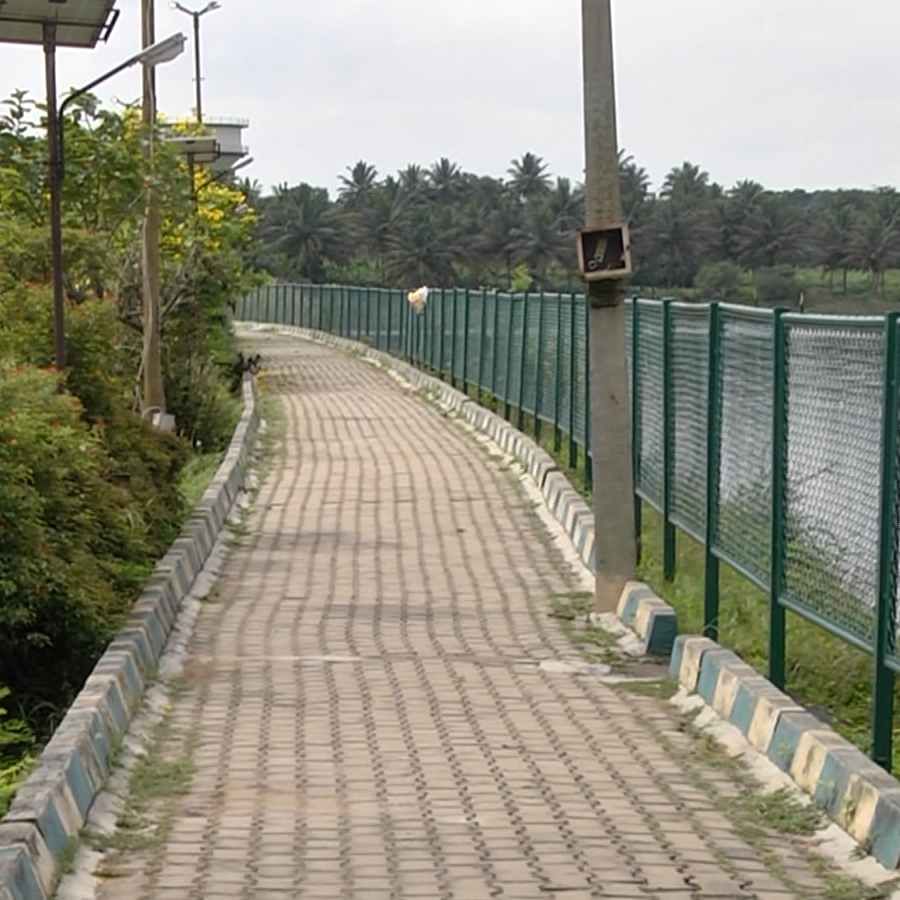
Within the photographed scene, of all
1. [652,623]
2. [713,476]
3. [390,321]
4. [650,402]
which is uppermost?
[650,402]

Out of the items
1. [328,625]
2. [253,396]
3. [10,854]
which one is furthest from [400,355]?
[10,854]

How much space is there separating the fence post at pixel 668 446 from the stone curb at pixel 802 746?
2.21m

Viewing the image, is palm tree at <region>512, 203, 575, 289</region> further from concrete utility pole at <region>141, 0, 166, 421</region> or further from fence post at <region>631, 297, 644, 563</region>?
fence post at <region>631, 297, 644, 563</region>

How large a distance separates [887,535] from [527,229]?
9194 cm

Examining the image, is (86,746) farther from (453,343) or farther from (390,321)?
(390,321)

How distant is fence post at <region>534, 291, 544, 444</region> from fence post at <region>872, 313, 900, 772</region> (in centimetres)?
1518

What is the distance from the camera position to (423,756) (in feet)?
28.7

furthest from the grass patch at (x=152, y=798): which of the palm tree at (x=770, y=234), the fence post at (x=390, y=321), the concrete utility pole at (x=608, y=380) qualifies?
the palm tree at (x=770, y=234)

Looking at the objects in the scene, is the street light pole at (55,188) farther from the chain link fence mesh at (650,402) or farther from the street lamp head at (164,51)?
the chain link fence mesh at (650,402)

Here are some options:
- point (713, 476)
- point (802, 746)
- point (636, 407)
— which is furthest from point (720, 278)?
point (802, 746)

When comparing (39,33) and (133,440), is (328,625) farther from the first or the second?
(39,33)

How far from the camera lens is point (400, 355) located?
4431 centimetres

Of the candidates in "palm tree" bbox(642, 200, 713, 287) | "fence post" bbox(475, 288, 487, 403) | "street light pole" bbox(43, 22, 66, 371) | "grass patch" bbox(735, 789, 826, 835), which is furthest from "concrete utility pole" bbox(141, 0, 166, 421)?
"palm tree" bbox(642, 200, 713, 287)

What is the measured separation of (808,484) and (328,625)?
4269 millimetres
